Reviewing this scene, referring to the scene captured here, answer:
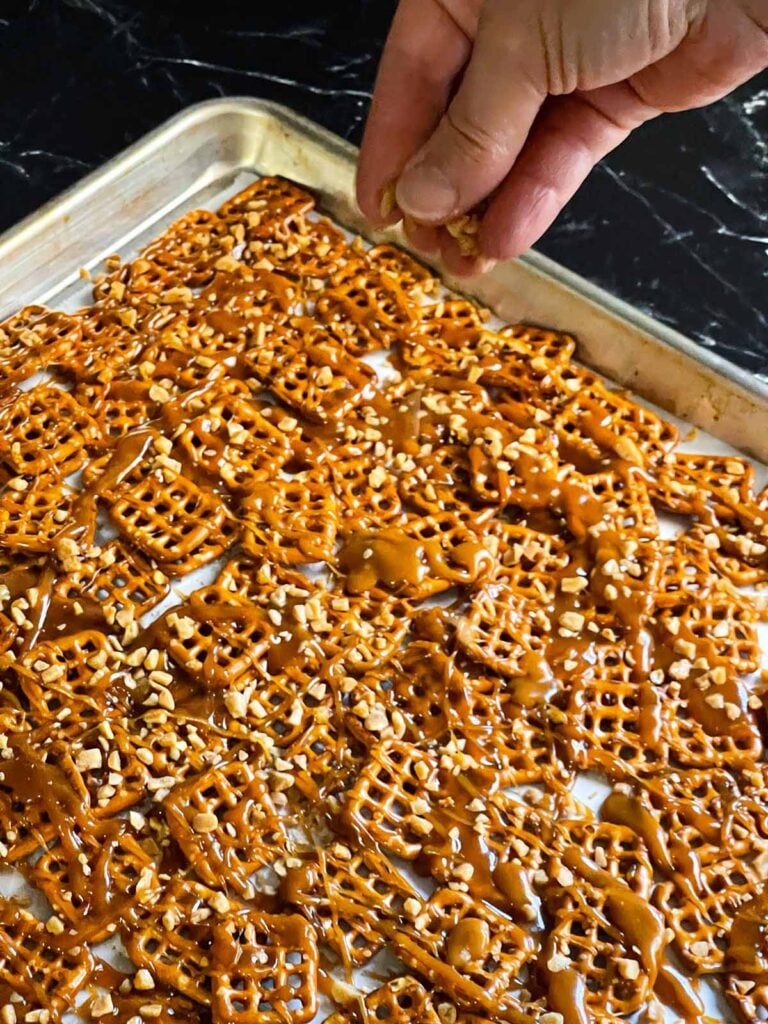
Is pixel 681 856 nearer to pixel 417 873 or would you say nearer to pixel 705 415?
pixel 417 873

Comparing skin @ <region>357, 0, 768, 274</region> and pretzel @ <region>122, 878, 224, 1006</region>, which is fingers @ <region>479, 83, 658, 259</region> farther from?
pretzel @ <region>122, 878, 224, 1006</region>

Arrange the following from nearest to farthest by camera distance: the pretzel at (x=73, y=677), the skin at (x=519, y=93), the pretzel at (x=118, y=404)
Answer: the skin at (x=519, y=93) < the pretzel at (x=73, y=677) < the pretzel at (x=118, y=404)

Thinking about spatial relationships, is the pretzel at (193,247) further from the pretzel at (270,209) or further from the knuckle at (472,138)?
the knuckle at (472,138)

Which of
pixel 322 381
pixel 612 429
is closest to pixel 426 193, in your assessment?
pixel 322 381

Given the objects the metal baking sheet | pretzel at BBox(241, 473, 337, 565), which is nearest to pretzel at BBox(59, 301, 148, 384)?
the metal baking sheet

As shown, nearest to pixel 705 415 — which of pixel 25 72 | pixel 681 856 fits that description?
pixel 681 856

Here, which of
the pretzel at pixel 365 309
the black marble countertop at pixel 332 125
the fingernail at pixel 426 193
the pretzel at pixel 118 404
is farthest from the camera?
the black marble countertop at pixel 332 125

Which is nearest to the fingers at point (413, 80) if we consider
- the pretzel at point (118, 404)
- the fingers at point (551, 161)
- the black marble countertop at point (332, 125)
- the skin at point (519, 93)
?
the skin at point (519, 93)
